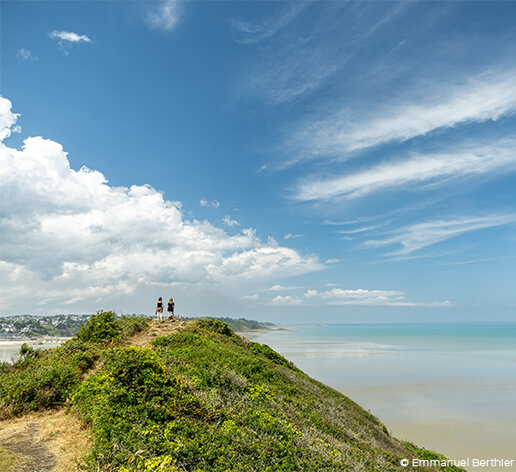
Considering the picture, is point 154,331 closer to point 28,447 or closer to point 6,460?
point 28,447

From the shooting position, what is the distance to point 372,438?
14.7 m

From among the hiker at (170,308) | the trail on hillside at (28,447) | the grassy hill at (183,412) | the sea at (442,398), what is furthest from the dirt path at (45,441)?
the sea at (442,398)

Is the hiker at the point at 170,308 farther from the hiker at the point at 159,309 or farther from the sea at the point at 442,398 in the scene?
the sea at the point at 442,398

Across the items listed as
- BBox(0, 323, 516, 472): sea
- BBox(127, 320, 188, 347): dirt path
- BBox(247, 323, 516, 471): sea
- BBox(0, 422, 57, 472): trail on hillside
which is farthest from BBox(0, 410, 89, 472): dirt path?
BBox(247, 323, 516, 471): sea

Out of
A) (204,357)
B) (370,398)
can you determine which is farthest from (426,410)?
(204,357)

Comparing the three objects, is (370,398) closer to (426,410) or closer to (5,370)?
(426,410)

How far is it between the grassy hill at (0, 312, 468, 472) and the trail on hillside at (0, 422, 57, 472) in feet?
2.97

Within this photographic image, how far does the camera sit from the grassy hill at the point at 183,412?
6.63 m

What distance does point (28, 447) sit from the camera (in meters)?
8.04

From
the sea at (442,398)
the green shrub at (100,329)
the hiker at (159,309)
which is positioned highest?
the hiker at (159,309)

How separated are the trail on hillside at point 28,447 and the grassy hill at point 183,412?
0.91m

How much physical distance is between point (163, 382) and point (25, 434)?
3879 mm

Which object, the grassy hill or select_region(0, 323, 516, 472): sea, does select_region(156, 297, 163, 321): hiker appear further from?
select_region(0, 323, 516, 472): sea

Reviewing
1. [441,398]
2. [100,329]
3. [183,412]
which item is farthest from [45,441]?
[441,398]
